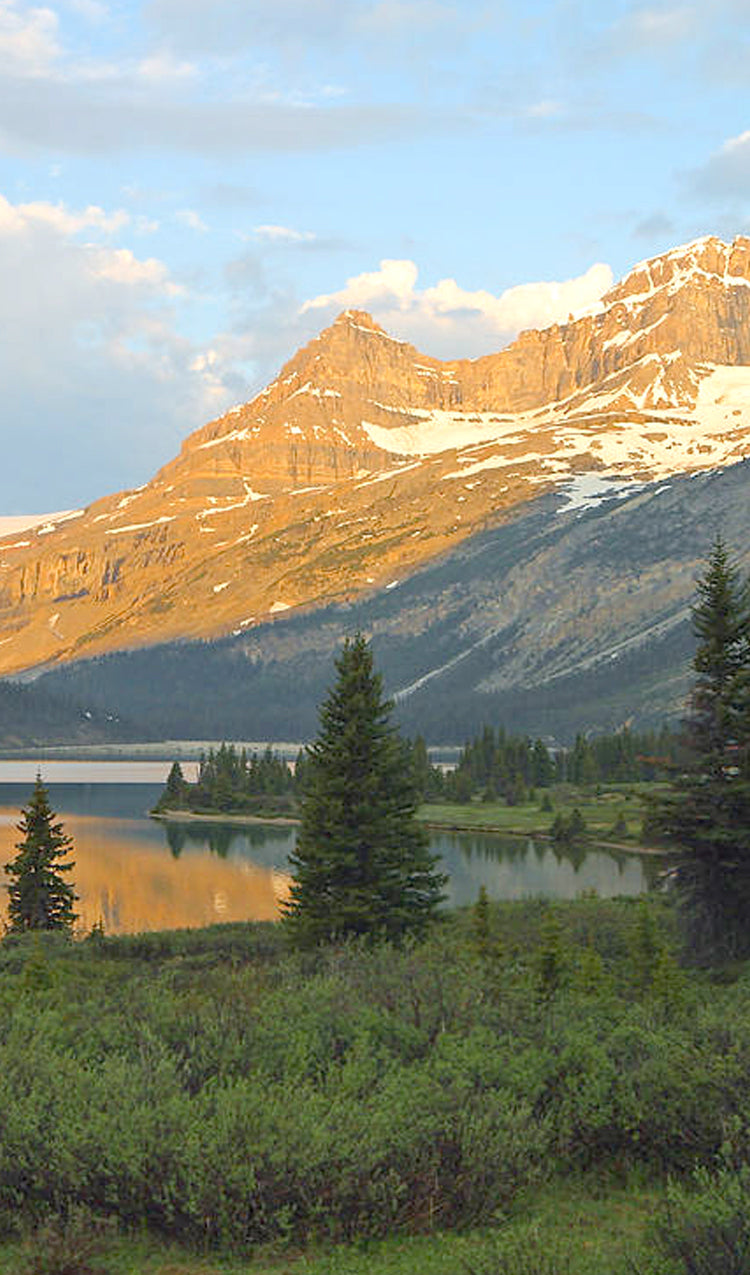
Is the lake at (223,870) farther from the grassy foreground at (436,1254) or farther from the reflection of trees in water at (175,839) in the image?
the grassy foreground at (436,1254)

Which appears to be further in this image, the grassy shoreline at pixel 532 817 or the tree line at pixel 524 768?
the tree line at pixel 524 768

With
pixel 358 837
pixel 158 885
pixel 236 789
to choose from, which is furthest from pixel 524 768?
pixel 358 837

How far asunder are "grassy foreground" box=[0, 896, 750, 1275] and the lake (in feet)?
153

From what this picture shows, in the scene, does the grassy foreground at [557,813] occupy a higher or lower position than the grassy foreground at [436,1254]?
lower

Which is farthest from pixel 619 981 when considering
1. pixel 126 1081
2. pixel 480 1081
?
pixel 126 1081

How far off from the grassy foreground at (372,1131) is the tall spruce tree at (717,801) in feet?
51.2

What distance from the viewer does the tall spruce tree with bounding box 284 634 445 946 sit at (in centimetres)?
3566

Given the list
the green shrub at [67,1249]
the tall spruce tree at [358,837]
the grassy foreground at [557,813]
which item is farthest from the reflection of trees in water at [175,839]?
the green shrub at [67,1249]

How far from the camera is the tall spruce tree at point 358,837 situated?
35.7 metres

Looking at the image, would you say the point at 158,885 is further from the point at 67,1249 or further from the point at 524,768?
the point at 524,768

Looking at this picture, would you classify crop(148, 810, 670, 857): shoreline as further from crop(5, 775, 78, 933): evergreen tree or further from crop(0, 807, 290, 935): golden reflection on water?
crop(5, 775, 78, 933): evergreen tree

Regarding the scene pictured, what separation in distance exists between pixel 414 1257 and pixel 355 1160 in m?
0.94

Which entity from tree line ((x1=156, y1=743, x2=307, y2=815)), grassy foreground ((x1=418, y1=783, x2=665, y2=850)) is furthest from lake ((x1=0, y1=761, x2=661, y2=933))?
tree line ((x1=156, y1=743, x2=307, y2=815))

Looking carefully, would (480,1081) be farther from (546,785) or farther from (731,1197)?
(546,785)
